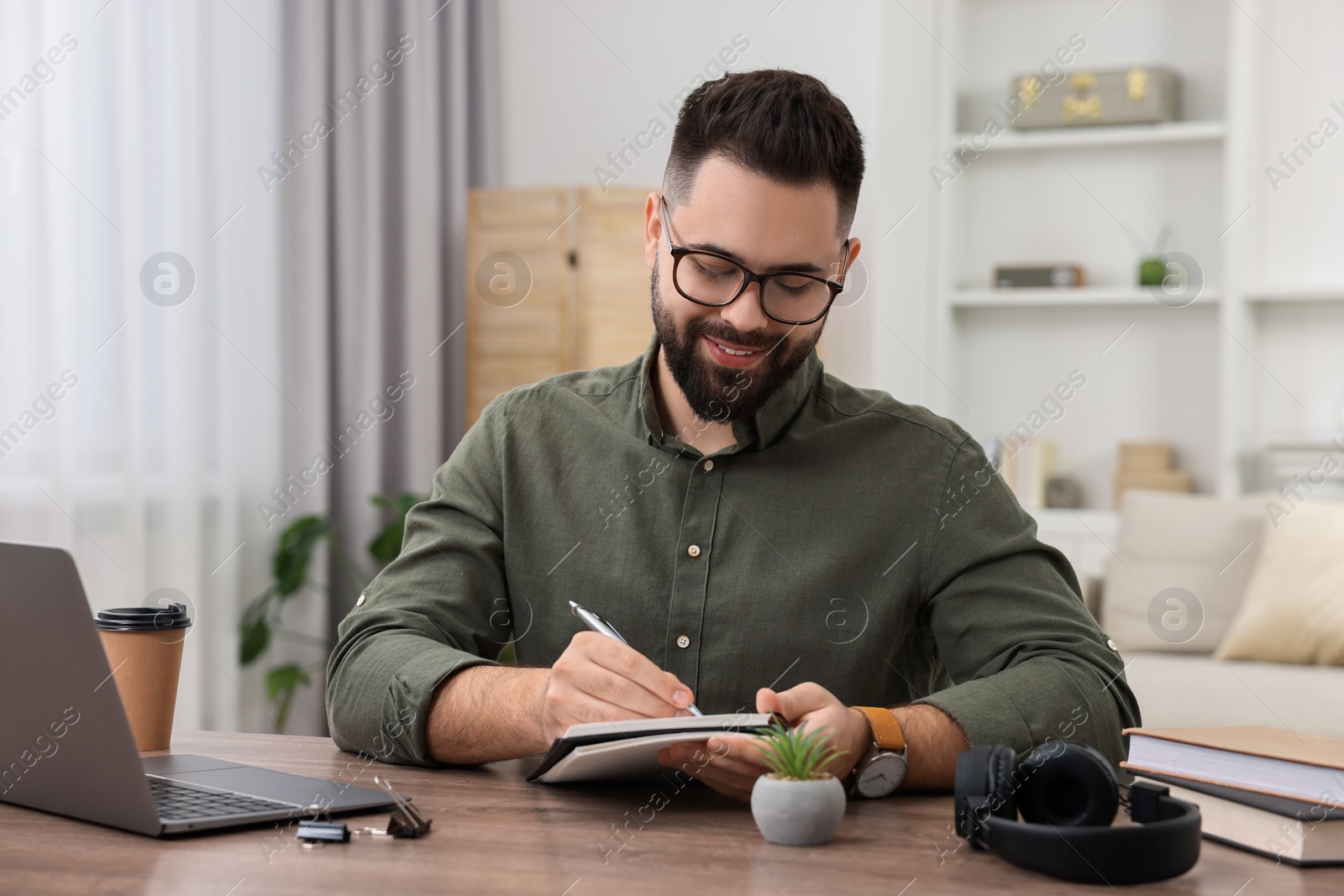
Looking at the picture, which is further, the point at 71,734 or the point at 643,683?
the point at 643,683

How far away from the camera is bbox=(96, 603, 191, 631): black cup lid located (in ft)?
4.12

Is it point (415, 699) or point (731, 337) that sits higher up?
point (731, 337)

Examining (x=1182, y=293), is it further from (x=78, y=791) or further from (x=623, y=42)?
(x=78, y=791)

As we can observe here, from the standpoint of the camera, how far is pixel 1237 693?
125 inches

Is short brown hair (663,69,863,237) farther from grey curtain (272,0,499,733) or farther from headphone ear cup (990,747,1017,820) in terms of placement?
grey curtain (272,0,499,733)

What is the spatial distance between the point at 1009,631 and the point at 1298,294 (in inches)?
122

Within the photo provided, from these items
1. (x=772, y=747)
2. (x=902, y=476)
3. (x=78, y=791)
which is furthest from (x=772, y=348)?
(x=78, y=791)

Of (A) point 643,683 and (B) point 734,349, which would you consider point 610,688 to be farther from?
(B) point 734,349

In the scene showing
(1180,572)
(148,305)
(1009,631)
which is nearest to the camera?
(1009,631)

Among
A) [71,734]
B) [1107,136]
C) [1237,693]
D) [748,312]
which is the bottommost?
[1237,693]

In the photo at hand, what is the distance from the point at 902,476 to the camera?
1.53 m

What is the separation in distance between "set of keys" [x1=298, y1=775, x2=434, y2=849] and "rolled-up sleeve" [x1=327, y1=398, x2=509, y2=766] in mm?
233

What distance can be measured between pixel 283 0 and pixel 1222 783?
3.28m

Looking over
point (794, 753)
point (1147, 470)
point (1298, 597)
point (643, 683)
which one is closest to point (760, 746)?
point (794, 753)
